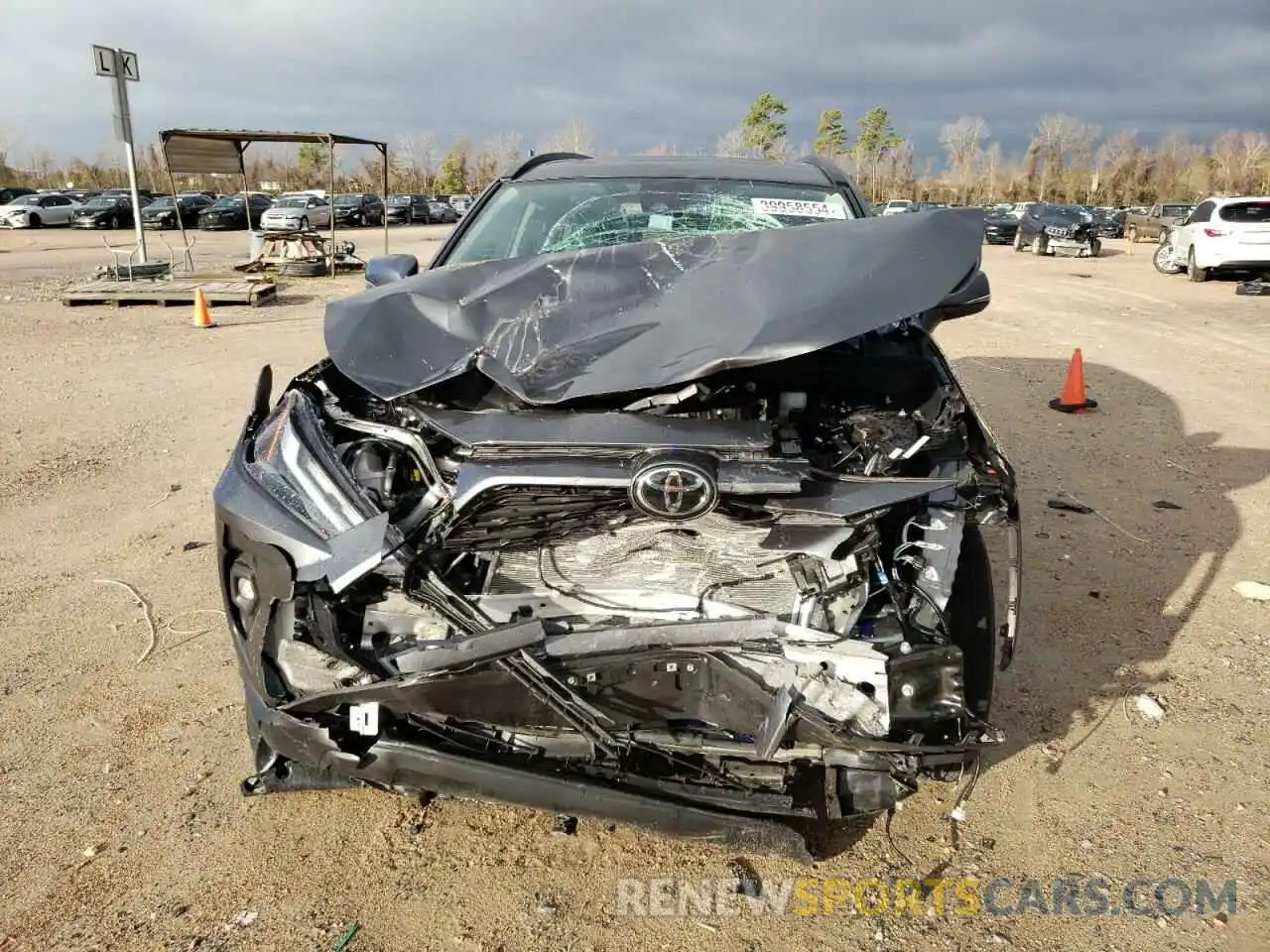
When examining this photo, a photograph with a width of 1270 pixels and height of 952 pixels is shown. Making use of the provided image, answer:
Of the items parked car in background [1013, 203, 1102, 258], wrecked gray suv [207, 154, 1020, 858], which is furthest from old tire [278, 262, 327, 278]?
parked car in background [1013, 203, 1102, 258]

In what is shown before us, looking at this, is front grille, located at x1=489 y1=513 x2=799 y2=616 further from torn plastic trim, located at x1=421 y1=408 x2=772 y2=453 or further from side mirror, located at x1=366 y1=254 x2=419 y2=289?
side mirror, located at x1=366 y1=254 x2=419 y2=289

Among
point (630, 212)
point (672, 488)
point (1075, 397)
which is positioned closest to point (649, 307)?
point (672, 488)

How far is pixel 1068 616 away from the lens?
12.4 feet

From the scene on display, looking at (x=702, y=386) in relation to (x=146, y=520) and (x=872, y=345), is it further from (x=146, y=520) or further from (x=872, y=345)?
(x=146, y=520)

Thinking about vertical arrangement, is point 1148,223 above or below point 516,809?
above

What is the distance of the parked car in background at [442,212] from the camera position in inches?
1751

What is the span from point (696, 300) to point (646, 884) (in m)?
1.63

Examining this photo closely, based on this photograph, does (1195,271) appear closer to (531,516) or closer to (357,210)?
(531,516)

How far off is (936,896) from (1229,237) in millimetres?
18581

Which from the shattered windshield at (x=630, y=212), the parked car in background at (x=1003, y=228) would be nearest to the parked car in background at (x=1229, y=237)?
the parked car in background at (x=1003, y=228)

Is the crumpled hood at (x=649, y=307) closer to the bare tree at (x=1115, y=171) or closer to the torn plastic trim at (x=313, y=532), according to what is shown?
the torn plastic trim at (x=313, y=532)

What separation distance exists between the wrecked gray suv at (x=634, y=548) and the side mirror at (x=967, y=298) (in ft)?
0.07

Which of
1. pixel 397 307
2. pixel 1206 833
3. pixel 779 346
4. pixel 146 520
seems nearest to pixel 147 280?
pixel 146 520

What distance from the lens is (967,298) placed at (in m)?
2.62
